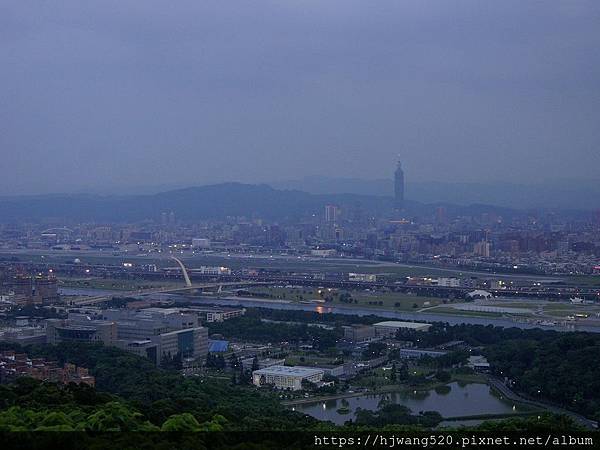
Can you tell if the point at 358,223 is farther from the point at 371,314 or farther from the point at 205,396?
the point at 205,396

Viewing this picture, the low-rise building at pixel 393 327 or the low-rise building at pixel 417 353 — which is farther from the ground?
the low-rise building at pixel 393 327

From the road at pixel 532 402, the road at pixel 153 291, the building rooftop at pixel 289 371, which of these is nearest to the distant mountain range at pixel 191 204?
the road at pixel 153 291

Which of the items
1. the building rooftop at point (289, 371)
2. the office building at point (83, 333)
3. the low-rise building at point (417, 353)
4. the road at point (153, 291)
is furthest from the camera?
the road at point (153, 291)

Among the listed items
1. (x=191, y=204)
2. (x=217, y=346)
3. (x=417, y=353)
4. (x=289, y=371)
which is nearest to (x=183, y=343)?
(x=217, y=346)

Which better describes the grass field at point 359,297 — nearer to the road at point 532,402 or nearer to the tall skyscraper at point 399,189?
the road at point 532,402

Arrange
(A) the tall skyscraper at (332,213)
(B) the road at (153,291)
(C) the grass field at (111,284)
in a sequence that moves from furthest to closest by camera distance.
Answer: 1. (A) the tall skyscraper at (332,213)
2. (C) the grass field at (111,284)
3. (B) the road at (153,291)

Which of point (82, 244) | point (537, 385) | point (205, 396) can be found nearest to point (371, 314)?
point (537, 385)

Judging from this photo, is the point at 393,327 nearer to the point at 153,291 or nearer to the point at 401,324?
the point at 401,324

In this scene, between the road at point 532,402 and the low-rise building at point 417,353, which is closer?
the road at point 532,402
